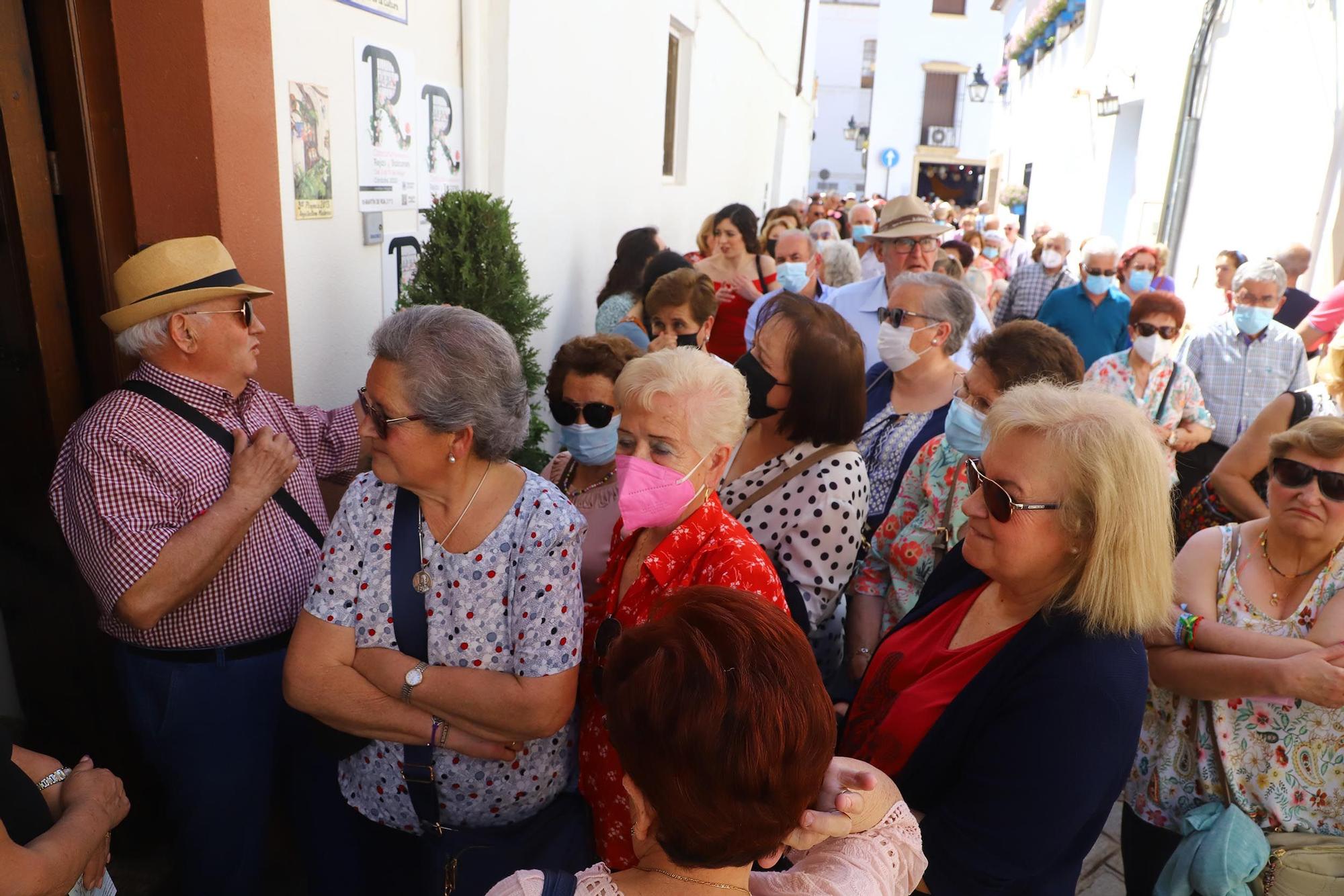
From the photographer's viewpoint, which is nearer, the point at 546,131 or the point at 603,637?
the point at 603,637

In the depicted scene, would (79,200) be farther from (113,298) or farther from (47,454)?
(47,454)

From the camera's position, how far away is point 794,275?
20.5ft

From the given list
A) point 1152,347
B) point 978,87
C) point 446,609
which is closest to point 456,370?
point 446,609

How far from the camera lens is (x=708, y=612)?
1.38m

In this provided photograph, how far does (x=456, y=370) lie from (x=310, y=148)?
2.03 metres

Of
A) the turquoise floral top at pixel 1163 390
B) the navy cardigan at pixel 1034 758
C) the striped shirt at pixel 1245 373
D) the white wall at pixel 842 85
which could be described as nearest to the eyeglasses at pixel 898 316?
the turquoise floral top at pixel 1163 390

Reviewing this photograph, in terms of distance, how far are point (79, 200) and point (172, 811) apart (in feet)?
6.25

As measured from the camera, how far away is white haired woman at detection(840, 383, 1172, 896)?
1712mm

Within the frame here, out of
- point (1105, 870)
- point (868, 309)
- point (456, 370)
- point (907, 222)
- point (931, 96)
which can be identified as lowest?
point (1105, 870)

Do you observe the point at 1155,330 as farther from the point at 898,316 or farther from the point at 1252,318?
the point at 898,316

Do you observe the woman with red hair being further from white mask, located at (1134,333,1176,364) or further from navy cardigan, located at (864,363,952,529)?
white mask, located at (1134,333,1176,364)

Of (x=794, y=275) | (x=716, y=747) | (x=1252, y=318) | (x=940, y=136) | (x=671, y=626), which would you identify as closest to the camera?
(x=716, y=747)

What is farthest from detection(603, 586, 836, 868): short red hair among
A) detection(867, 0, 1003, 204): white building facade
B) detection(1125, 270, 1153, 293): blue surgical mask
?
detection(867, 0, 1003, 204): white building facade

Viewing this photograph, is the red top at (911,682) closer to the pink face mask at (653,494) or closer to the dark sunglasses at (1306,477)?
the pink face mask at (653,494)
